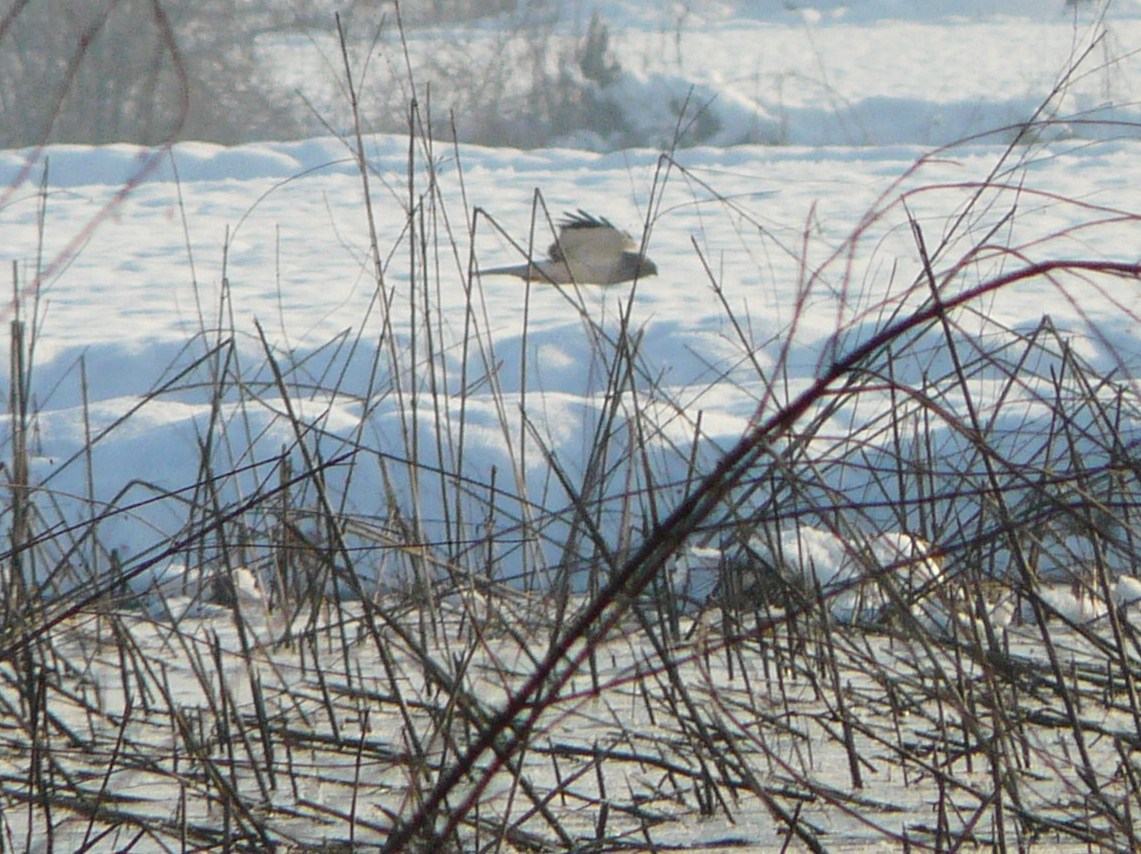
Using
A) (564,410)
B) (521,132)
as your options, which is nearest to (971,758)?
(564,410)

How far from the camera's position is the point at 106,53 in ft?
41.4

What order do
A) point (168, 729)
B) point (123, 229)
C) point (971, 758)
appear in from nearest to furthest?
point (971, 758) < point (168, 729) < point (123, 229)

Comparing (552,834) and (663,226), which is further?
(663,226)

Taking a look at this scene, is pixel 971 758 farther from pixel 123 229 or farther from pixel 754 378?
pixel 123 229

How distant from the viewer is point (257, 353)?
4543mm

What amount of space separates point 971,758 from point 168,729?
82 centimetres

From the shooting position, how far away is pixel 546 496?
2379 millimetres

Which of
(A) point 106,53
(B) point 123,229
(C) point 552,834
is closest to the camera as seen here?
(C) point 552,834

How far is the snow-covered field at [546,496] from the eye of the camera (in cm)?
116

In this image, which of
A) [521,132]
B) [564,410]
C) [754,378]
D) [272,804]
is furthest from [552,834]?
[521,132]

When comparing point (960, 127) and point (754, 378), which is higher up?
point (960, 127)

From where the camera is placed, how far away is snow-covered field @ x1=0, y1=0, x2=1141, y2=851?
116cm

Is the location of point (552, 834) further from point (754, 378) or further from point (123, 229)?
point (123, 229)

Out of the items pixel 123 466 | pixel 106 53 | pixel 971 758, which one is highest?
pixel 106 53
